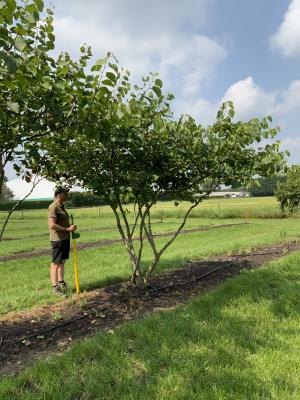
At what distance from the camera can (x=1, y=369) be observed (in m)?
4.25

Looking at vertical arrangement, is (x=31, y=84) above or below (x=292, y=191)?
above

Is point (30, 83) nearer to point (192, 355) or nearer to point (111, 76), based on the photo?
point (111, 76)

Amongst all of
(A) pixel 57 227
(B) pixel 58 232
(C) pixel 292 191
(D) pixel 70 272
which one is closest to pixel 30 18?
(A) pixel 57 227

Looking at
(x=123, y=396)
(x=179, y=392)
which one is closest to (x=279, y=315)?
(x=179, y=392)

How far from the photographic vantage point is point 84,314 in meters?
5.94

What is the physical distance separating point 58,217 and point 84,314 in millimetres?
2223

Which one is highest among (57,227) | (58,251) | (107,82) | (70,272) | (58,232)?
(107,82)

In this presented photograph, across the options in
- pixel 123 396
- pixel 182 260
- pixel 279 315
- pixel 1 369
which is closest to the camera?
pixel 123 396

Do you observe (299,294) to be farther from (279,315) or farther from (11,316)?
(11,316)

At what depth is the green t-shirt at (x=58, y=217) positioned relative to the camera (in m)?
7.41

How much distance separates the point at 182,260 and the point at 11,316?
220 inches

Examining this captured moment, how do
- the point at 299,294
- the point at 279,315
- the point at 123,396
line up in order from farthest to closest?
the point at 299,294, the point at 279,315, the point at 123,396

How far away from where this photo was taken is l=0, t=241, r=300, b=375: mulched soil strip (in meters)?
4.83

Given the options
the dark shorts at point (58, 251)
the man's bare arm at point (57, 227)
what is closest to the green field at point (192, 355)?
the dark shorts at point (58, 251)
